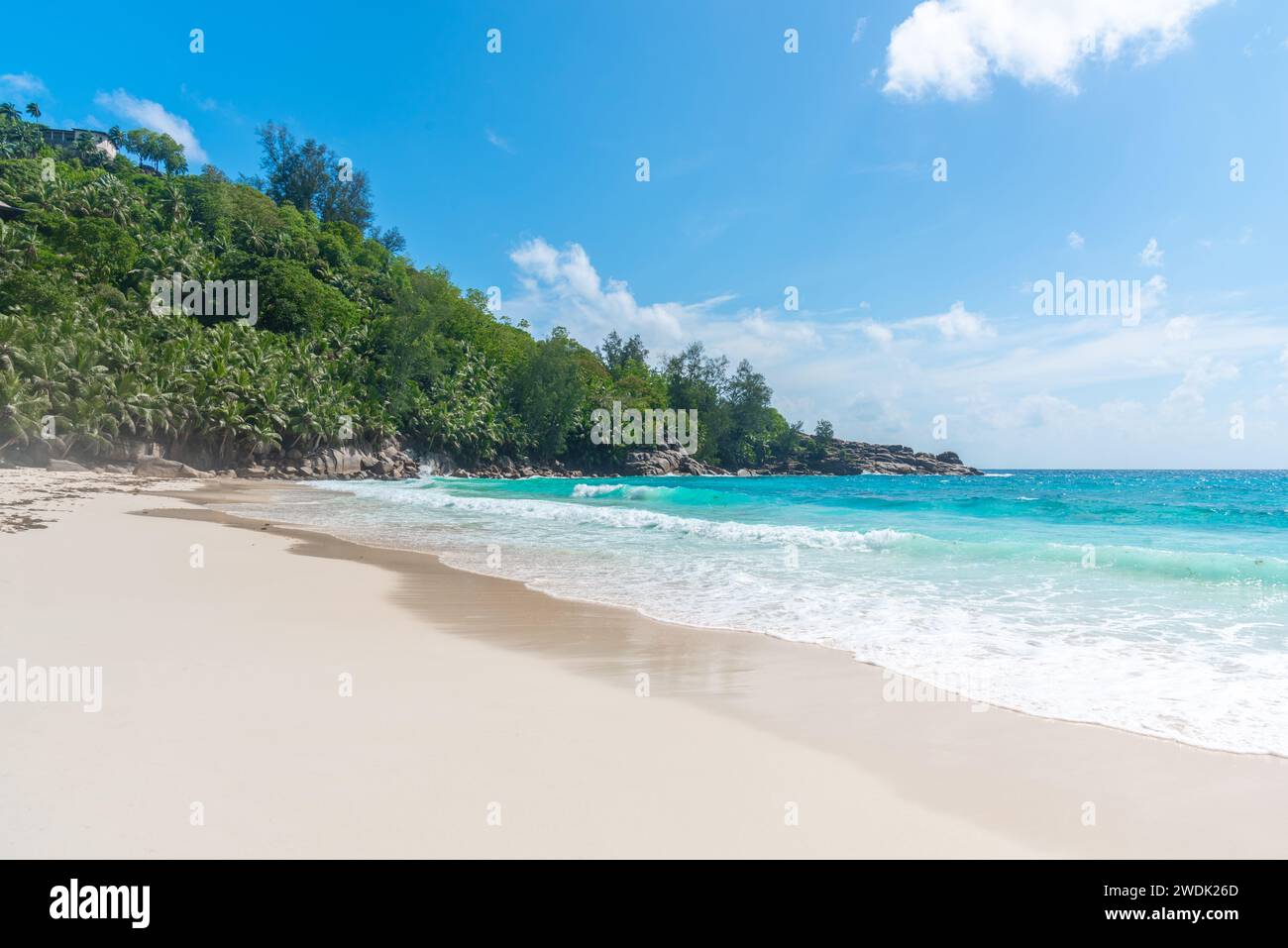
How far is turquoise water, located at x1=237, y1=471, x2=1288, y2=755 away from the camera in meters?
5.39

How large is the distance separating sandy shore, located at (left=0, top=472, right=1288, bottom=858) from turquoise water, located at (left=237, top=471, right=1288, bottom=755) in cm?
78

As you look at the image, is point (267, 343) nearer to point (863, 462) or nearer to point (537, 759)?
point (537, 759)

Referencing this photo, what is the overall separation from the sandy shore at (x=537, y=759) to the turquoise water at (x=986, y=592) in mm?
776

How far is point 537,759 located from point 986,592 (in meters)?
8.54

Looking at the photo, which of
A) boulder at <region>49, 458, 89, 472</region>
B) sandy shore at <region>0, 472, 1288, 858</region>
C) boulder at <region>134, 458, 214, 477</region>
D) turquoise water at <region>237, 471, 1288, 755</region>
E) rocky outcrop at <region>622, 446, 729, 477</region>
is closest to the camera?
sandy shore at <region>0, 472, 1288, 858</region>

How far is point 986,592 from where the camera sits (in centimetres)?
995

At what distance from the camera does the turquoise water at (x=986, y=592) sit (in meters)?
5.39

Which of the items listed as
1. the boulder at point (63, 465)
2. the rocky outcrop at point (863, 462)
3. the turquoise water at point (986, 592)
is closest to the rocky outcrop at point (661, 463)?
the rocky outcrop at point (863, 462)

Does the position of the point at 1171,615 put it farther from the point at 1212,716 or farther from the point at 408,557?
the point at 408,557

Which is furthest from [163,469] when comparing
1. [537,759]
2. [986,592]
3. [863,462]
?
[863,462]

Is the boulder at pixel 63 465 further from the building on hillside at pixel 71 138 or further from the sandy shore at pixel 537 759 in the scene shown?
the building on hillside at pixel 71 138

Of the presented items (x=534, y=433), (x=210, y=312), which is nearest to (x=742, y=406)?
(x=534, y=433)

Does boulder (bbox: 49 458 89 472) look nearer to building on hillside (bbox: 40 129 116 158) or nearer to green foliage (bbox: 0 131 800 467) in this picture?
green foliage (bbox: 0 131 800 467)

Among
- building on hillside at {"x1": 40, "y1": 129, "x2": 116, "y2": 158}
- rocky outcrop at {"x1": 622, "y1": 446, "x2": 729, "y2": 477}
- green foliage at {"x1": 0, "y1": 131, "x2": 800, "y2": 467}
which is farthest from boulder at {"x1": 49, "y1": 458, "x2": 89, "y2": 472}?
building on hillside at {"x1": 40, "y1": 129, "x2": 116, "y2": 158}
